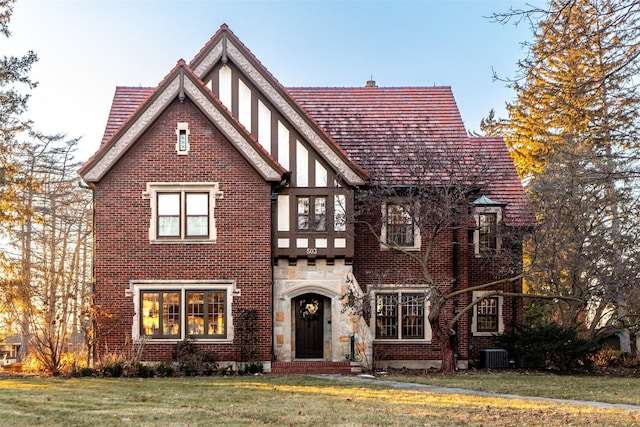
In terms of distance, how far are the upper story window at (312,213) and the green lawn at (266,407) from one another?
19.4ft

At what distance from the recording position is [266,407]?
43.8 feet

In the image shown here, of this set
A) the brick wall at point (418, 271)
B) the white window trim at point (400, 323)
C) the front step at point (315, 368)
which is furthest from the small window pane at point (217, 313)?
the white window trim at point (400, 323)

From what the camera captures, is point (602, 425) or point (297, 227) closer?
point (602, 425)

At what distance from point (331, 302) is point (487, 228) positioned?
249 inches

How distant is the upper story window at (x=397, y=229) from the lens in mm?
23562

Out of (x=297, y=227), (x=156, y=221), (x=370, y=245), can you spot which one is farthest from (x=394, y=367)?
(x=156, y=221)

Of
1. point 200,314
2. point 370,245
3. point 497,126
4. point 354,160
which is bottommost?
point 200,314

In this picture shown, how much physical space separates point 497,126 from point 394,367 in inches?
740

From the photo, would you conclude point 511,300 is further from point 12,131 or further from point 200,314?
point 12,131

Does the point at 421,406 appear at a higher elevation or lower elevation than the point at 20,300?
lower

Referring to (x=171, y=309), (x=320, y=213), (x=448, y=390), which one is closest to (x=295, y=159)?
(x=320, y=213)

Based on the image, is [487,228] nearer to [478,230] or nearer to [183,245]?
[478,230]

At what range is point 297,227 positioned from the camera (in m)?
22.5

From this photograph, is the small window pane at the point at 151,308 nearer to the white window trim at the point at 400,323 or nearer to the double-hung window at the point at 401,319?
the white window trim at the point at 400,323
